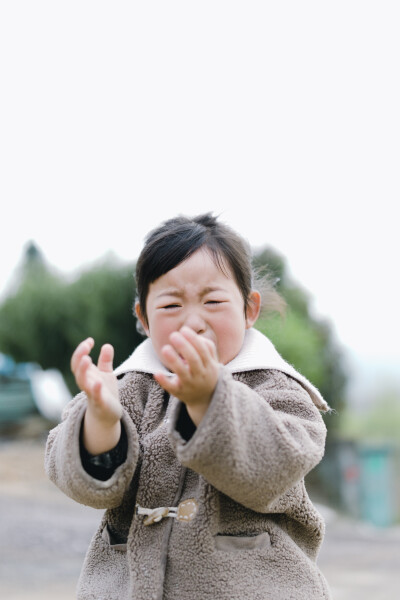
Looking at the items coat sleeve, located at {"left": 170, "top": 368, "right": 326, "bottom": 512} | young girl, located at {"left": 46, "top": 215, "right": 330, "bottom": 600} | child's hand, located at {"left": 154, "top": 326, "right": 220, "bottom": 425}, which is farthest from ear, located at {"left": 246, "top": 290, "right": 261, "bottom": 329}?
child's hand, located at {"left": 154, "top": 326, "right": 220, "bottom": 425}

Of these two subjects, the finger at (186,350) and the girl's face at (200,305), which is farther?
→ the girl's face at (200,305)

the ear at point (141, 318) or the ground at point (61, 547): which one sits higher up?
the ear at point (141, 318)

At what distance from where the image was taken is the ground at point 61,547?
17.4ft

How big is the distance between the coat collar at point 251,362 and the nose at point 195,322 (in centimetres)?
11

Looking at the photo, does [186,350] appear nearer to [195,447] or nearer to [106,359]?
[195,447]

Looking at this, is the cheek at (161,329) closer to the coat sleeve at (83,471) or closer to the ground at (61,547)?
the coat sleeve at (83,471)

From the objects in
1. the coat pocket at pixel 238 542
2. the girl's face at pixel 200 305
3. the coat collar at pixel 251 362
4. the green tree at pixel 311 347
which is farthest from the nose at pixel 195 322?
the green tree at pixel 311 347

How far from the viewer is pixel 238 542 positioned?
1.47 meters

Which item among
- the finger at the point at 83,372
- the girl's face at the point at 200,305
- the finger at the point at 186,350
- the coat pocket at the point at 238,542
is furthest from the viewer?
the girl's face at the point at 200,305

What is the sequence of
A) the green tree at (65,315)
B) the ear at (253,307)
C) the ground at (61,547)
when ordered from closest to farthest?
the ear at (253,307), the ground at (61,547), the green tree at (65,315)

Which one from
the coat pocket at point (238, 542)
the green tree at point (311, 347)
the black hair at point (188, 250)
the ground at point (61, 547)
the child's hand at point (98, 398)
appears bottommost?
the ground at point (61, 547)

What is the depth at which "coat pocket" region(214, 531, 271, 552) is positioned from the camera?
1.46 m

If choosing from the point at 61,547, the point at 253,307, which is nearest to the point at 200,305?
→ the point at 253,307

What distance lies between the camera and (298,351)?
31.8 feet
